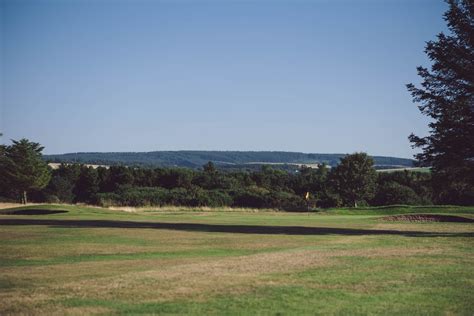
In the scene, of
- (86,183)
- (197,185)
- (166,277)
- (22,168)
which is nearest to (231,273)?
(166,277)

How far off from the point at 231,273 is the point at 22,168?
61858mm

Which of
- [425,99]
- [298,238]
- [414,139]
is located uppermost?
[425,99]

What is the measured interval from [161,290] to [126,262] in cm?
485

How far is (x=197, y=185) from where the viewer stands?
293ft

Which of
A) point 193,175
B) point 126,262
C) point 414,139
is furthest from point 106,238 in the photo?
point 193,175

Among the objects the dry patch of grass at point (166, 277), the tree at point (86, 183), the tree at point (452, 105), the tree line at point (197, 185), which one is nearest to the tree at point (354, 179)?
the tree line at point (197, 185)

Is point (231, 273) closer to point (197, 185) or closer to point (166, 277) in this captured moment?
point (166, 277)

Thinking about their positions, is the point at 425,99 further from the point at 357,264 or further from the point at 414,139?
the point at 357,264

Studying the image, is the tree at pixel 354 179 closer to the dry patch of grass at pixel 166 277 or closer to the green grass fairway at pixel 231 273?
the green grass fairway at pixel 231 273

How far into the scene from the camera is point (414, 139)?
3033 centimetres

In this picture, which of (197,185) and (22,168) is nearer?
(22,168)

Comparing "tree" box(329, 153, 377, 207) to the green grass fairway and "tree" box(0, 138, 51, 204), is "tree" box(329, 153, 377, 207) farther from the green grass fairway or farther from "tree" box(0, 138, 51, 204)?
the green grass fairway

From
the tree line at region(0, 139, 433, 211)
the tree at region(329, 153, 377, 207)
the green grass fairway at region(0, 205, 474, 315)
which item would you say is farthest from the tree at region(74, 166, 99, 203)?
the green grass fairway at region(0, 205, 474, 315)

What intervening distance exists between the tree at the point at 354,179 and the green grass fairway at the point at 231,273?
5171 centimetres
